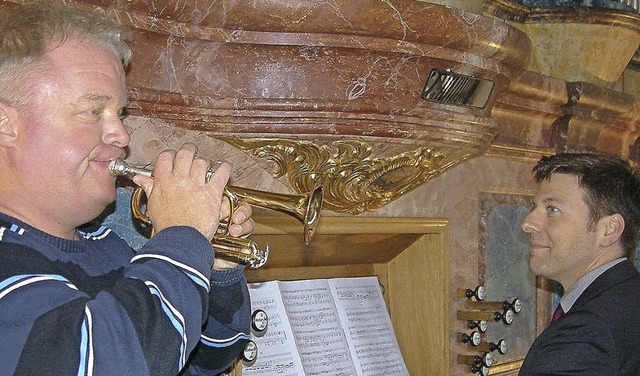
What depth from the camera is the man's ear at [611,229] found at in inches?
128

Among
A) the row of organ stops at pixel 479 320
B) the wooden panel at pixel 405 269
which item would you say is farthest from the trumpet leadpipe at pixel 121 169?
the row of organ stops at pixel 479 320

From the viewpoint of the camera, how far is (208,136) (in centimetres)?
264

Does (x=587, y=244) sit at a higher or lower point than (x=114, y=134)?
higher

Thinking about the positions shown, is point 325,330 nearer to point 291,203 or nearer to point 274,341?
point 274,341

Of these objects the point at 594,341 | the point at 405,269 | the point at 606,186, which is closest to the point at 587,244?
the point at 606,186

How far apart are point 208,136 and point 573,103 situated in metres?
2.12

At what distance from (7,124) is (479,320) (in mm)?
2511

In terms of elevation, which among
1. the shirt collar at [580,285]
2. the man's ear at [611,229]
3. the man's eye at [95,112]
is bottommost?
the man's eye at [95,112]

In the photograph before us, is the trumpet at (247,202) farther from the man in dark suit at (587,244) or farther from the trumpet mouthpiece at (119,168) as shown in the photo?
the man in dark suit at (587,244)

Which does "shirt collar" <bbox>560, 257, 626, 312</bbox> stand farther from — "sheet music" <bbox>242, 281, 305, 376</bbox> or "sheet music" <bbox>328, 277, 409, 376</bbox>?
"sheet music" <bbox>242, 281, 305, 376</bbox>

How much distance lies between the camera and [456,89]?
2.99 meters

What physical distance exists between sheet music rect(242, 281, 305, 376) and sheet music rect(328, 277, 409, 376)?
14.0 inches

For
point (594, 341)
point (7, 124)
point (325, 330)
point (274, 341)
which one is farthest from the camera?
point (325, 330)

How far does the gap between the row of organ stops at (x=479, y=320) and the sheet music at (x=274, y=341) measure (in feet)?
2.89
